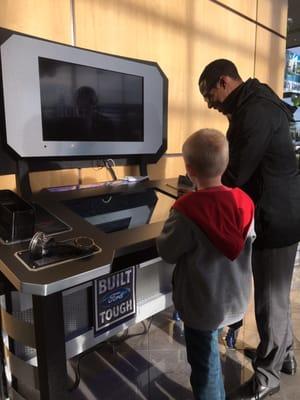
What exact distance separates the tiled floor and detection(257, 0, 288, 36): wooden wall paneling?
2213 millimetres

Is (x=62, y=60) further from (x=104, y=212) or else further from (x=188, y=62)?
(x=188, y=62)

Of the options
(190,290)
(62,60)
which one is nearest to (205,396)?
(190,290)

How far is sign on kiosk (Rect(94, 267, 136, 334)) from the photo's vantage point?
1.31 meters

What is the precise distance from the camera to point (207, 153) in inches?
34.3

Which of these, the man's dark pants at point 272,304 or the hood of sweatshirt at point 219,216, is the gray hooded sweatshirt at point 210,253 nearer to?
the hood of sweatshirt at point 219,216

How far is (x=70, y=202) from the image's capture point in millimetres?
1201

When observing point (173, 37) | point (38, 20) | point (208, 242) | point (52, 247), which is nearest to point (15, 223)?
point (52, 247)

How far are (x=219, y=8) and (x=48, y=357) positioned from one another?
2223 mm

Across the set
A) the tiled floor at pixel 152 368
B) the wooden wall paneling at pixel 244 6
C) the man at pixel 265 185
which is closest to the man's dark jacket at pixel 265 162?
the man at pixel 265 185

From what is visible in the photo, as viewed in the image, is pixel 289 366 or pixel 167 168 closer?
pixel 289 366

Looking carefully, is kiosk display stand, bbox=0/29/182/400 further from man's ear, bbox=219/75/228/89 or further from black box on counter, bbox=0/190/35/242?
man's ear, bbox=219/75/228/89

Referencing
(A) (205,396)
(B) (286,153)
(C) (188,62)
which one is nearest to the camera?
(A) (205,396)

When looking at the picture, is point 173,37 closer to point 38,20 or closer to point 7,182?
point 38,20

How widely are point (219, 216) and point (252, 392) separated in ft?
3.12
